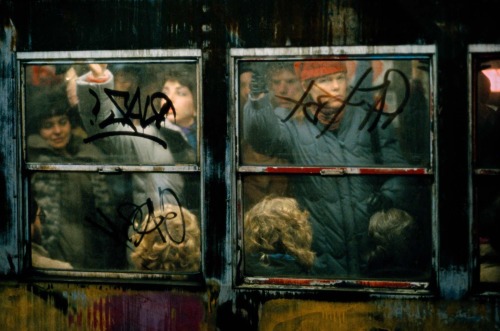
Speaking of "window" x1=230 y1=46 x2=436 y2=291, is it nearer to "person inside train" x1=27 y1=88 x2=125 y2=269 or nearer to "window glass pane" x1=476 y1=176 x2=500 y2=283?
"window glass pane" x1=476 y1=176 x2=500 y2=283

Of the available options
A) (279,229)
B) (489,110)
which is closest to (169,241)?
(279,229)

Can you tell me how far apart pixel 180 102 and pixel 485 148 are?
2101 mm

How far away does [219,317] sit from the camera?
13.6ft

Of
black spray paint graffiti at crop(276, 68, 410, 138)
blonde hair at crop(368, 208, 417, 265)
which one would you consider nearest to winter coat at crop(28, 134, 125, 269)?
black spray paint graffiti at crop(276, 68, 410, 138)

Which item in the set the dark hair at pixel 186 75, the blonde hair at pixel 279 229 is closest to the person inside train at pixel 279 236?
the blonde hair at pixel 279 229

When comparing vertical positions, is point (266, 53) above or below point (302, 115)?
above

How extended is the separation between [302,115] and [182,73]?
2.96 feet

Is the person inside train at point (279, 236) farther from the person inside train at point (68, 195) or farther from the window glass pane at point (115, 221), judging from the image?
the person inside train at point (68, 195)

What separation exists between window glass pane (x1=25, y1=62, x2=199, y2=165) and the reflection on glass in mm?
1921

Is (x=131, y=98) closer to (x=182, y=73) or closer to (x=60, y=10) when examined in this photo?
(x=182, y=73)

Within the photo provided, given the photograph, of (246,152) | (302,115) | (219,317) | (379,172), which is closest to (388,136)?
(379,172)

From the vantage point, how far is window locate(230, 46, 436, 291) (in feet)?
13.0

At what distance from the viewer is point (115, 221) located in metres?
4.28

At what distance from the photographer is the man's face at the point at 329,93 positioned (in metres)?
4.01
